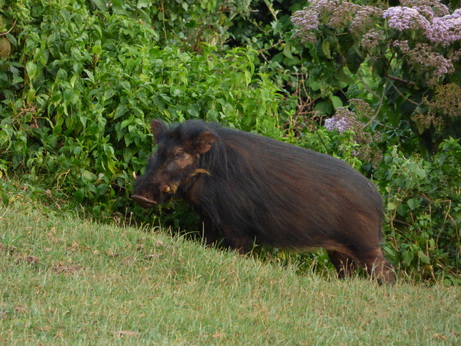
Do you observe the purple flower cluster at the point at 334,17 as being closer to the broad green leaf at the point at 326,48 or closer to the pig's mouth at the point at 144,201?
the broad green leaf at the point at 326,48

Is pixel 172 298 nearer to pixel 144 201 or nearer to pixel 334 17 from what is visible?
pixel 144 201

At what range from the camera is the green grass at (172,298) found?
4.76m

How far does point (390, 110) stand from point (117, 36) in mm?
2843

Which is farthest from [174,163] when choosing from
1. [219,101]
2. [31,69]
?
[31,69]

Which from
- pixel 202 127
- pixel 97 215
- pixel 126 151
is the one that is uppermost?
pixel 202 127

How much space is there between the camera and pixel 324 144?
8.60 meters

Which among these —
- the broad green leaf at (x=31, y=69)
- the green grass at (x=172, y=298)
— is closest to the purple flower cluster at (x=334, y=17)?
the green grass at (x=172, y=298)

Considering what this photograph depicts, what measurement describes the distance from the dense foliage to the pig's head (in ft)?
1.95

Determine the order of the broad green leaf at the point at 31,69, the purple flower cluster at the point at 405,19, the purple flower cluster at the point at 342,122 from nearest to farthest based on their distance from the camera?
the purple flower cluster at the point at 405,19, the broad green leaf at the point at 31,69, the purple flower cluster at the point at 342,122

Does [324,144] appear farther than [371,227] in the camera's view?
Yes

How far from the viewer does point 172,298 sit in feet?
17.7

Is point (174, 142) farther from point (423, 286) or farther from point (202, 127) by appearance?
point (423, 286)

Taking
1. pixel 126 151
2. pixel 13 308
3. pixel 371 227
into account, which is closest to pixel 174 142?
pixel 126 151

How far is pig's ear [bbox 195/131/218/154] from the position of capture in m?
7.29
